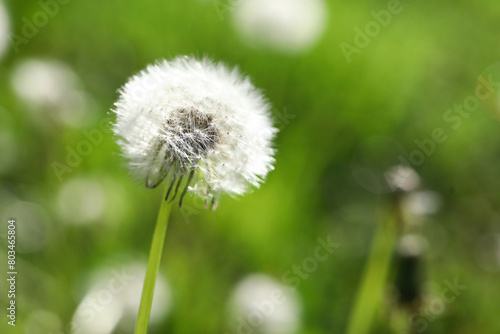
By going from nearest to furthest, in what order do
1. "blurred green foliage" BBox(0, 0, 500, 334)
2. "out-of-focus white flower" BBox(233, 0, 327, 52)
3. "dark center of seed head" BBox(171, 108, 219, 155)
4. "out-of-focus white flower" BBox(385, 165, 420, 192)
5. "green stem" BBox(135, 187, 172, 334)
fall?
"green stem" BBox(135, 187, 172, 334), "dark center of seed head" BBox(171, 108, 219, 155), "out-of-focus white flower" BBox(385, 165, 420, 192), "blurred green foliage" BBox(0, 0, 500, 334), "out-of-focus white flower" BBox(233, 0, 327, 52)

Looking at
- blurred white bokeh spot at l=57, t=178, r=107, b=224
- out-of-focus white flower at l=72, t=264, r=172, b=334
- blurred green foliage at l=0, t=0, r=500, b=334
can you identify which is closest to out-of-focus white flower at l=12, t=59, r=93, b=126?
blurred green foliage at l=0, t=0, r=500, b=334

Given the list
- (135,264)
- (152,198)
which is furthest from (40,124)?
(135,264)

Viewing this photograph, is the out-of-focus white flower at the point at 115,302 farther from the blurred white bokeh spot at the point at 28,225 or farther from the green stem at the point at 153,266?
the green stem at the point at 153,266

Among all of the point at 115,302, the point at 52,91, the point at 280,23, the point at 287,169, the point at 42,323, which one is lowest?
the point at 42,323

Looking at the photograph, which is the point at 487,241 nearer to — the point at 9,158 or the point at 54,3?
the point at 9,158

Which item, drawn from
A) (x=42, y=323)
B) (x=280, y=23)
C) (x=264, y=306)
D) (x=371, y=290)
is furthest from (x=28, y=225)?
(x=280, y=23)

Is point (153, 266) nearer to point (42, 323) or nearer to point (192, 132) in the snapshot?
point (192, 132)

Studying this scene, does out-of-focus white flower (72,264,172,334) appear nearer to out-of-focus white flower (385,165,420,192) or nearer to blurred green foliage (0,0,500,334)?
blurred green foliage (0,0,500,334)
